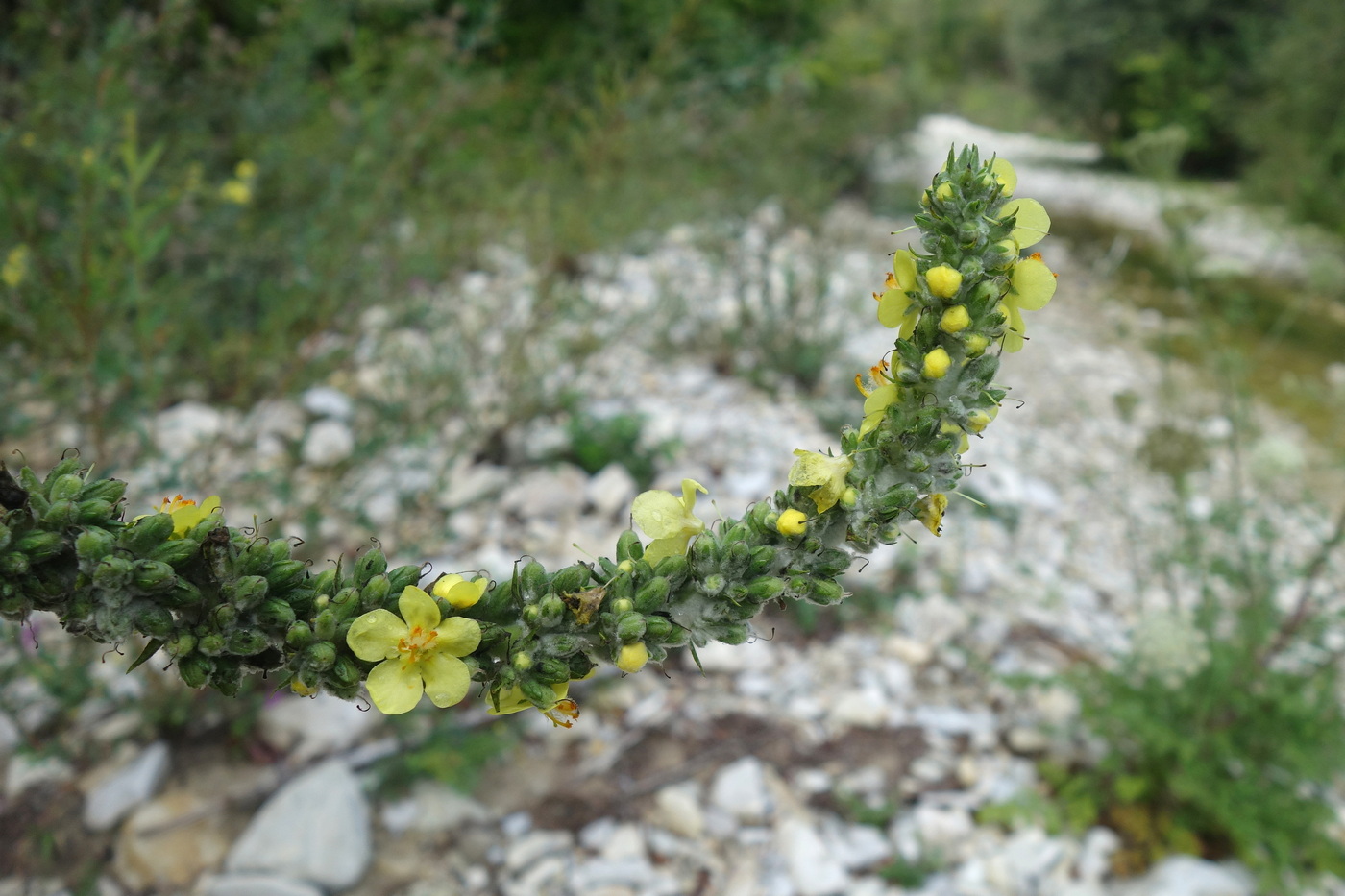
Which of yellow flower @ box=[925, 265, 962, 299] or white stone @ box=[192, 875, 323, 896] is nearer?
yellow flower @ box=[925, 265, 962, 299]

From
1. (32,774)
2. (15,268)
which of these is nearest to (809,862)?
Result: (32,774)

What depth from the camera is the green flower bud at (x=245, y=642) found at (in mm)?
829

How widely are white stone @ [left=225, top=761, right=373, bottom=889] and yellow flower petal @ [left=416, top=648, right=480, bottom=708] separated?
1.92m

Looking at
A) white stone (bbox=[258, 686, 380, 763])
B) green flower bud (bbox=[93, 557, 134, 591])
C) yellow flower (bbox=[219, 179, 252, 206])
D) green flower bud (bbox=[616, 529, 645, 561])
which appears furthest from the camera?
yellow flower (bbox=[219, 179, 252, 206])

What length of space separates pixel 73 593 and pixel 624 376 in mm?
4709

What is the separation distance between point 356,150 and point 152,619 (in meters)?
4.36

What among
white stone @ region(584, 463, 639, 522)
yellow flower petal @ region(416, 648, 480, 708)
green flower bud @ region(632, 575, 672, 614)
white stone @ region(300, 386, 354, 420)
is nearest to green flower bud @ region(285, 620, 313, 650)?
yellow flower petal @ region(416, 648, 480, 708)

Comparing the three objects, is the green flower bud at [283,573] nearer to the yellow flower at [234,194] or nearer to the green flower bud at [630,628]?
the green flower bud at [630,628]

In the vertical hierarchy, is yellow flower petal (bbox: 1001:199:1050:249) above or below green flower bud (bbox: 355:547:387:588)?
above

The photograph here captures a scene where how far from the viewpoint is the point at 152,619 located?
2.67ft

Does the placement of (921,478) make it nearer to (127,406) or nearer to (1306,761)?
(1306,761)

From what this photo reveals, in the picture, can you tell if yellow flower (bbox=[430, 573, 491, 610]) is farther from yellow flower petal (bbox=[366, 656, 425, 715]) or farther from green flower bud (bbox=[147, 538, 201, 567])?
green flower bud (bbox=[147, 538, 201, 567])

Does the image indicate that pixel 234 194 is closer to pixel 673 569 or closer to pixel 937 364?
pixel 673 569

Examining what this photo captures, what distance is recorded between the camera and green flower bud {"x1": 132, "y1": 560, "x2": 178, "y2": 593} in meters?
0.79
